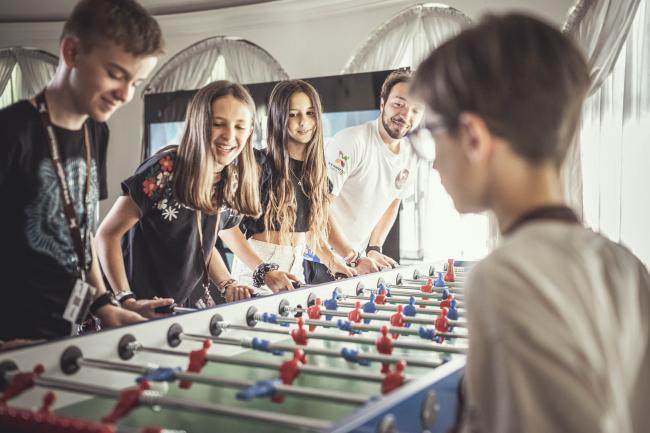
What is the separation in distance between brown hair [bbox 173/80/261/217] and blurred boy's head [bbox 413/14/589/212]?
1.61 m

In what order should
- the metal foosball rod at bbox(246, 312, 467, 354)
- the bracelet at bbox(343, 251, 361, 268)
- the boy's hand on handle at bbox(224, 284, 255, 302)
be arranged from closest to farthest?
the metal foosball rod at bbox(246, 312, 467, 354)
the boy's hand on handle at bbox(224, 284, 255, 302)
the bracelet at bbox(343, 251, 361, 268)

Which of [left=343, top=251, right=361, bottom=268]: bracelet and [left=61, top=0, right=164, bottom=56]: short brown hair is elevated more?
[left=61, top=0, right=164, bottom=56]: short brown hair

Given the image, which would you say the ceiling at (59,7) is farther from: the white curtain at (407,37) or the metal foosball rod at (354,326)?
the metal foosball rod at (354,326)

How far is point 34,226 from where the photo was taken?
1.60 metres

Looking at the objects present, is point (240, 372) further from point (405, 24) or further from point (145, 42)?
point (405, 24)

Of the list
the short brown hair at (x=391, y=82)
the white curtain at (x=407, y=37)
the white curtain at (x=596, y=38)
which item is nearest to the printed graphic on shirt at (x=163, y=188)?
the short brown hair at (x=391, y=82)

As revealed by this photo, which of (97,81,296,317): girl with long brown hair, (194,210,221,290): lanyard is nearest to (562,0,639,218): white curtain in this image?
(97,81,296,317): girl with long brown hair

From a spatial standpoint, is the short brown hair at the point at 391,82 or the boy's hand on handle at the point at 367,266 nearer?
the boy's hand on handle at the point at 367,266

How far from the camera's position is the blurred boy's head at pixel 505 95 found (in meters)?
0.82

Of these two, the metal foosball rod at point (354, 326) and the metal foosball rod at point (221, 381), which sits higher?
the metal foosball rod at point (221, 381)

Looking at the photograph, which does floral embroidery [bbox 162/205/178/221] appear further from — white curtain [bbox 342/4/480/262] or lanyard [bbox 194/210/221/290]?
white curtain [bbox 342/4/480/262]

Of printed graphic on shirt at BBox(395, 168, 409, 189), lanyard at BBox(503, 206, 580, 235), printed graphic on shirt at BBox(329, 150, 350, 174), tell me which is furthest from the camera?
printed graphic on shirt at BBox(395, 168, 409, 189)

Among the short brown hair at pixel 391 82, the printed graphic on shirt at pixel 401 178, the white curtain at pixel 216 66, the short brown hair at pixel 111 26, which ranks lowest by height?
the printed graphic on shirt at pixel 401 178

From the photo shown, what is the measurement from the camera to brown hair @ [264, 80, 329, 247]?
10.5 ft
